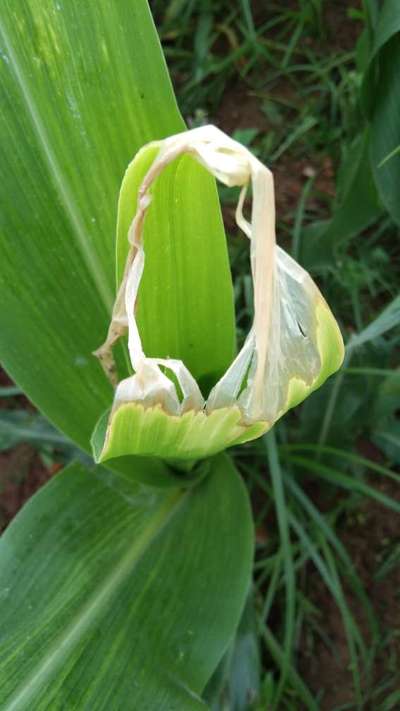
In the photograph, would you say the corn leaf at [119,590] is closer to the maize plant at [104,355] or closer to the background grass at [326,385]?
the maize plant at [104,355]

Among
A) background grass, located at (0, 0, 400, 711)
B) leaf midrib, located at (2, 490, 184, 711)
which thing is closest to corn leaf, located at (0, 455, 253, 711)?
leaf midrib, located at (2, 490, 184, 711)

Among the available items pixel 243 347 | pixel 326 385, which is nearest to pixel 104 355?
pixel 243 347

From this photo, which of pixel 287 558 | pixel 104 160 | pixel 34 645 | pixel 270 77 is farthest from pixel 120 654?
pixel 270 77

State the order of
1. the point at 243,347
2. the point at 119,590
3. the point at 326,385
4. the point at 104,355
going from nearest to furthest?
the point at 243,347, the point at 104,355, the point at 119,590, the point at 326,385

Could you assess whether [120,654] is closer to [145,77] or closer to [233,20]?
[145,77]

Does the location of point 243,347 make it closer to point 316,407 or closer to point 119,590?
point 119,590

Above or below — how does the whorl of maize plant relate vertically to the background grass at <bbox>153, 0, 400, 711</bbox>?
above

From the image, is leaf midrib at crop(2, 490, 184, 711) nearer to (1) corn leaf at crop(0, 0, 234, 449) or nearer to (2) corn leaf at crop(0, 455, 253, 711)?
(2) corn leaf at crop(0, 455, 253, 711)
